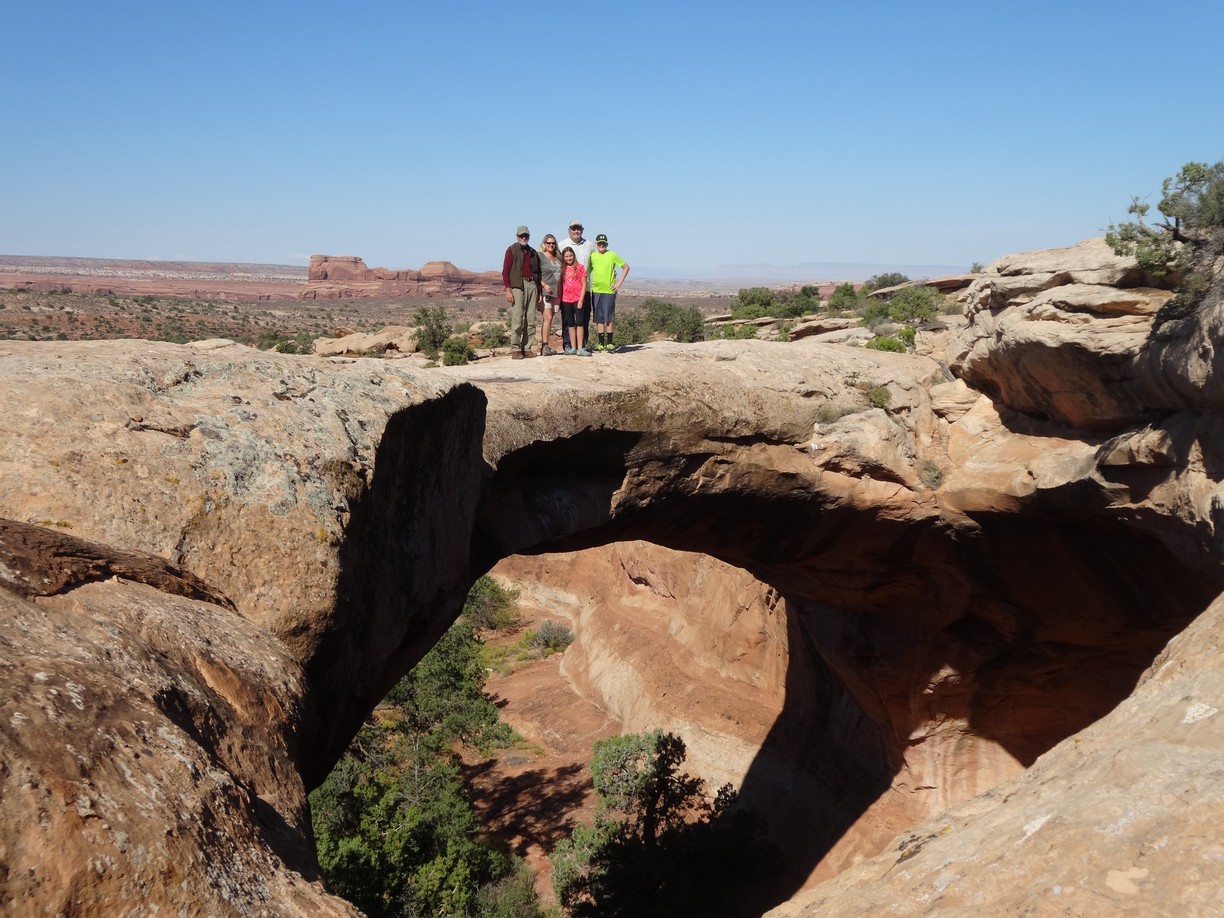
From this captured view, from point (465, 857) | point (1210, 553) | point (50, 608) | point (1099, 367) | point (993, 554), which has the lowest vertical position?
point (465, 857)

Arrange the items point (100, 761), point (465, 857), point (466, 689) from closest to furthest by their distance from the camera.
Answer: point (100, 761) → point (465, 857) → point (466, 689)

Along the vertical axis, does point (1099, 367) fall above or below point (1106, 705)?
above

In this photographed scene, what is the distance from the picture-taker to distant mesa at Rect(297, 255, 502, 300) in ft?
447

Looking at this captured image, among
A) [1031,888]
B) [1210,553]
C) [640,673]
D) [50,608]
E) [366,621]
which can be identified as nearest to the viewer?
[50,608]

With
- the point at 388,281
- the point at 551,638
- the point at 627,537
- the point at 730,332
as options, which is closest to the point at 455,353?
the point at 730,332

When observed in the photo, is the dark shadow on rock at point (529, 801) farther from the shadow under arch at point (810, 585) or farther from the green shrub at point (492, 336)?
the green shrub at point (492, 336)

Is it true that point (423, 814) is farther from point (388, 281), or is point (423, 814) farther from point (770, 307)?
point (388, 281)

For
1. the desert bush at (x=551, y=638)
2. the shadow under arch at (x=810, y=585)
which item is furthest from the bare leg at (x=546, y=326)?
the desert bush at (x=551, y=638)

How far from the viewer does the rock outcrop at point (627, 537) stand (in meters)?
2.83

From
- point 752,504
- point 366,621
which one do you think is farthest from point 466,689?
point 366,621

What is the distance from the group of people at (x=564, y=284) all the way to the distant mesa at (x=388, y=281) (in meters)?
124

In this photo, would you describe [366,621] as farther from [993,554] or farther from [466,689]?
[466,689]

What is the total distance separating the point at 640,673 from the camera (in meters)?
18.2

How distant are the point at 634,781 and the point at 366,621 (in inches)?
350
